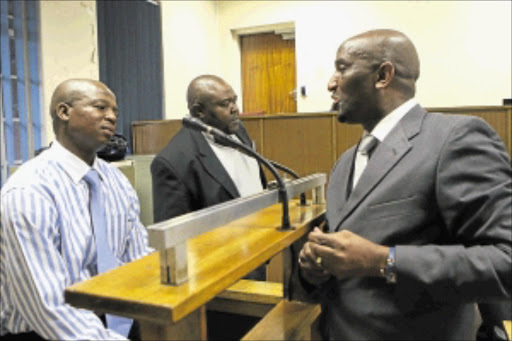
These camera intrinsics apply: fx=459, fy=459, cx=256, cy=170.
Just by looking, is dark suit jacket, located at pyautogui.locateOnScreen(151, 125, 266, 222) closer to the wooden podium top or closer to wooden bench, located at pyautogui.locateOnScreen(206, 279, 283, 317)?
wooden bench, located at pyautogui.locateOnScreen(206, 279, 283, 317)

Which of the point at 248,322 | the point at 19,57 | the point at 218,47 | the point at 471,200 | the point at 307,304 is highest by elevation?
the point at 218,47

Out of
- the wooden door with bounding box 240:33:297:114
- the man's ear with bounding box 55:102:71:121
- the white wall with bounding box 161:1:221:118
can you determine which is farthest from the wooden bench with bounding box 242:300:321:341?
the wooden door with bounding box 240:33:297:114

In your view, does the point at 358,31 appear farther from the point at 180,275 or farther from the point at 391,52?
the point at 180,275

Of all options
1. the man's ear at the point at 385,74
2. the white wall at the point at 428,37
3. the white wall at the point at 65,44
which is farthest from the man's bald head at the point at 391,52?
the white wall at the point at 428,37

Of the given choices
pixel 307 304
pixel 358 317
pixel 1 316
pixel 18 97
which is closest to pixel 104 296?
pixel 358 317

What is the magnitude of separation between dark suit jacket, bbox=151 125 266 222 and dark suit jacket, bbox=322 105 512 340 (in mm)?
813

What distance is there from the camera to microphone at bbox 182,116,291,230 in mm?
1078

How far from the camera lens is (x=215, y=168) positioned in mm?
1869

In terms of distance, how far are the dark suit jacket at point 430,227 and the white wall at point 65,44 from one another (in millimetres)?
3525

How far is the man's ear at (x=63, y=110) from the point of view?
1561 mm

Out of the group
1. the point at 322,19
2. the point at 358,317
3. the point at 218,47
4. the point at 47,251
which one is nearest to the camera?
the point at 358,317

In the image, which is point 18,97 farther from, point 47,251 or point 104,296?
point 104,296

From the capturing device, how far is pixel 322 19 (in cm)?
618

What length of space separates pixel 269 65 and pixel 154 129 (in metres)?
2.40
